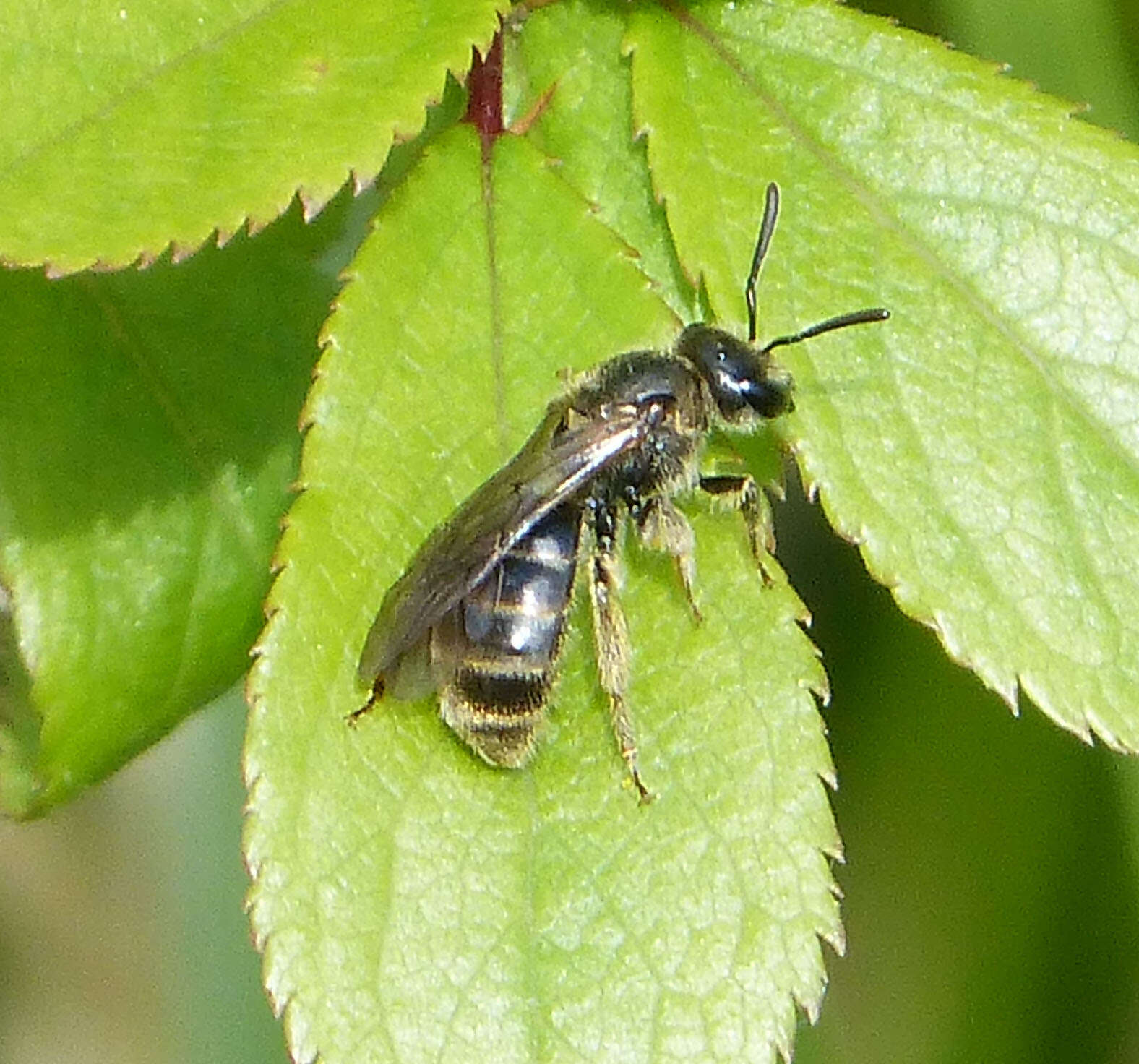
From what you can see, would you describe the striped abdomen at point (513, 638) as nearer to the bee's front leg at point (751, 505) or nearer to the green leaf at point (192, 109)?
the bee's front leg at point (751, 505)

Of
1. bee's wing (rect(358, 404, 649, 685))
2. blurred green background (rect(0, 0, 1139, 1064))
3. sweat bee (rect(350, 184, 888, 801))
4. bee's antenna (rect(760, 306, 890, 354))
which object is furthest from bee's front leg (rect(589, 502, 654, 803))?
blurred green background (rect(0, 0, 1139, 1064))

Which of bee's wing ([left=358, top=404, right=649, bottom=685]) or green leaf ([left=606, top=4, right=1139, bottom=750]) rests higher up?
green leaf ([left=606, top=4, right=1139, bottom=750])

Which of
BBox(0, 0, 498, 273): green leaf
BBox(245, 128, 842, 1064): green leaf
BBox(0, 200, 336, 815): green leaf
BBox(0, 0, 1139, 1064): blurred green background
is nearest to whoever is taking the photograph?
BBox(0, 0, 498, 273): green leaf

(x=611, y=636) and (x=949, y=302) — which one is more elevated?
(x=949, y=302)

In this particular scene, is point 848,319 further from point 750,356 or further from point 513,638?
point 513,638

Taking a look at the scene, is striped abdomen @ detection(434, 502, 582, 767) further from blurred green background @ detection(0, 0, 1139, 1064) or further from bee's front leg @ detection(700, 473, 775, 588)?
blurred green background @ detection(0, 0, 1139, 1064)

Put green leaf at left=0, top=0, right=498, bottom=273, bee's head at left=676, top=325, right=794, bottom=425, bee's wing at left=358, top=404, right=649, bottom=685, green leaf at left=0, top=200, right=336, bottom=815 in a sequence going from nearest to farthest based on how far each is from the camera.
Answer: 1. green leaf at left=0, top=0, right=498, bottom=273
2. bee's wing at left=358, top=404, right=649, bottom=685
3. bee's head at left=676, top=325, right=794, bottom=425
4. green leaf at left=0, top=200, right=336, bottom=815

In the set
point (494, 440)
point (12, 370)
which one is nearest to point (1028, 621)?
point (494, 440)

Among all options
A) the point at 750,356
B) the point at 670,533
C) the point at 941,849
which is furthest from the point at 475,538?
the point at 941,849
